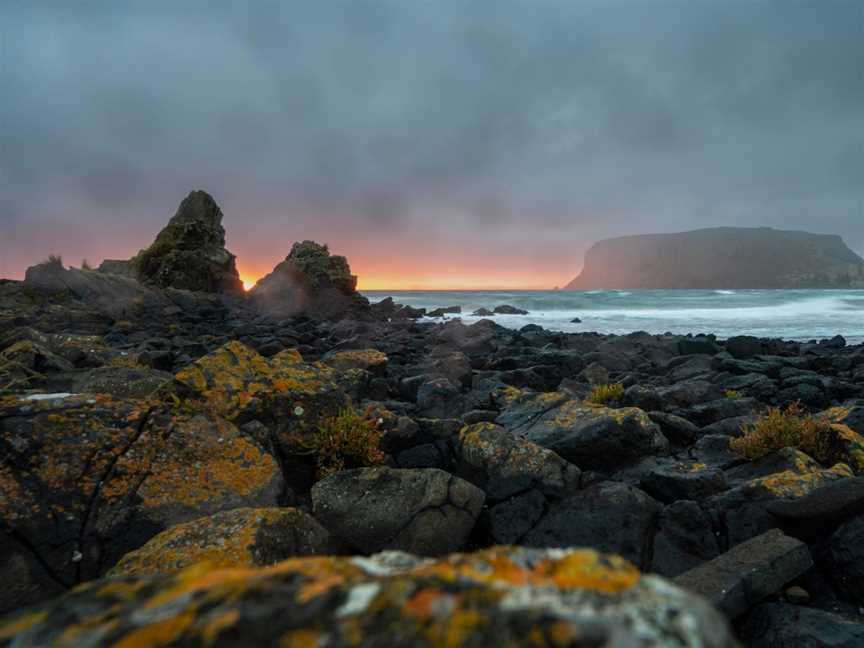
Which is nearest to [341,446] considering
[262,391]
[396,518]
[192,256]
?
[262,391]

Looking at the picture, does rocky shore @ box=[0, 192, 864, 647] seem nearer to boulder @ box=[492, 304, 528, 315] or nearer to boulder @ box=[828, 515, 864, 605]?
boulder @ box=[828, 515, 864, 605]

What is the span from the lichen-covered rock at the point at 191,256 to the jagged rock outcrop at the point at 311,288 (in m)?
4.54

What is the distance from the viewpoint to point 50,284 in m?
31.2

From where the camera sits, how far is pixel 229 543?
367cm

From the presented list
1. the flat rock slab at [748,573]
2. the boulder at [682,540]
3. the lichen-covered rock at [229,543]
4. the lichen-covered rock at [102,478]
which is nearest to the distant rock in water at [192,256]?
the lichen-covered rock at [102,478]

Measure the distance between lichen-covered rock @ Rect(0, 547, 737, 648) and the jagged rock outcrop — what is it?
37201 mm

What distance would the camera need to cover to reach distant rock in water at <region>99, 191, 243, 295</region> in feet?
137

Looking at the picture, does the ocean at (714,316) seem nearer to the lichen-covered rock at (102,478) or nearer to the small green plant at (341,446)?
the small green plant at (341,446)

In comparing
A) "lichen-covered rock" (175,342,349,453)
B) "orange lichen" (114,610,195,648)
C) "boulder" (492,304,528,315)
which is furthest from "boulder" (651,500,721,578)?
"boulder" (492,304,528,315)

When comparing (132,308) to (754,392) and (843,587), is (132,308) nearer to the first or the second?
(754,392)

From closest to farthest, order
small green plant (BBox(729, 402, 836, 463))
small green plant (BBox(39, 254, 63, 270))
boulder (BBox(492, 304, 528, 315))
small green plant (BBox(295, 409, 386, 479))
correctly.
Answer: small green plant (BBox(295, 409, 386, 479)) < small green plant (BBox(729, 402, 836, 463)) < small green plant (BBox(39, 254, 63, 270)) < boulder (BBox(492, 304, 528, 315))

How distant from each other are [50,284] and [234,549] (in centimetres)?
3636

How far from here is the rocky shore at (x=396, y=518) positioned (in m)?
1.30

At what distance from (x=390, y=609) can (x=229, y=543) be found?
9.51ft
